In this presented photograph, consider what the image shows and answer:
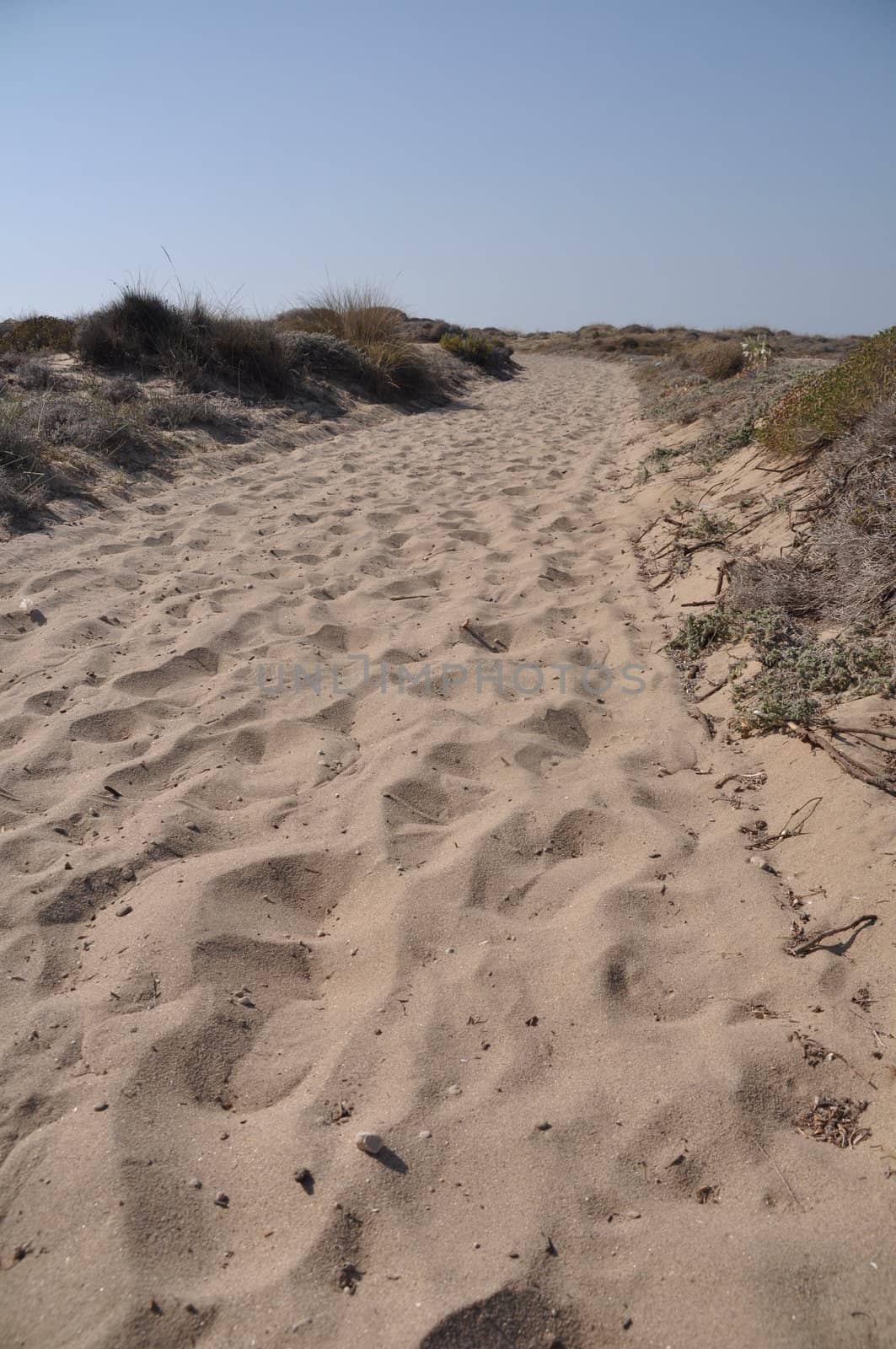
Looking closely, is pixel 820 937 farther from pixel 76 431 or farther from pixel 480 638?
pixel 76 431

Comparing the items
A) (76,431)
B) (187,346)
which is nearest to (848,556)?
(76,431)

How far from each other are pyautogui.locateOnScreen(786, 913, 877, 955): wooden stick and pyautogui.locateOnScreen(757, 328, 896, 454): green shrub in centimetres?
310

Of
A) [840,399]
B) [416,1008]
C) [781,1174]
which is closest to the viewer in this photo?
[781,1174]

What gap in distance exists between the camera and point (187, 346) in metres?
8.75

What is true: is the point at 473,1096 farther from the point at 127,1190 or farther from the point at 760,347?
the point at 760,347

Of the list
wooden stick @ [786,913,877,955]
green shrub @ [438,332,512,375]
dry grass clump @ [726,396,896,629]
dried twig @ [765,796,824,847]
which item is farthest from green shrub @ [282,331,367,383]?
wooden stick @ [786,913,877,955]

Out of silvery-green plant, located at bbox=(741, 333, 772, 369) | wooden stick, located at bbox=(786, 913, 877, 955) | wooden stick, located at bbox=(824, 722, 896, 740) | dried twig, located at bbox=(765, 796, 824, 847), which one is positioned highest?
silvery-green plant, located at bbox=(741, 333, 772, 369)

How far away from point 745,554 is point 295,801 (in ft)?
8.41

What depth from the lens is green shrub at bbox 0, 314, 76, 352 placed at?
914 cm

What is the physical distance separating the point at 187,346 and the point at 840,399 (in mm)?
6550

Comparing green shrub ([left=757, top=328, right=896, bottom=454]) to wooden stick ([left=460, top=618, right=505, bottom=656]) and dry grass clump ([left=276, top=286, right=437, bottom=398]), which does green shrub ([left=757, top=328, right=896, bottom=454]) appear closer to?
wooden stick ([left=460, top=618, right=505, bottom=656])

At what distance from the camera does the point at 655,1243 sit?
4.74 feet

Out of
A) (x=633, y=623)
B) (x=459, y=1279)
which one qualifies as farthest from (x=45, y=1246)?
(x=633, y=623)

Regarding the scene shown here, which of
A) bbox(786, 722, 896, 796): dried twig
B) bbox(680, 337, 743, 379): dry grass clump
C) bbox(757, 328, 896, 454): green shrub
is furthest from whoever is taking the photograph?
bbox(680, 337, 743, 379): dry grass clump
